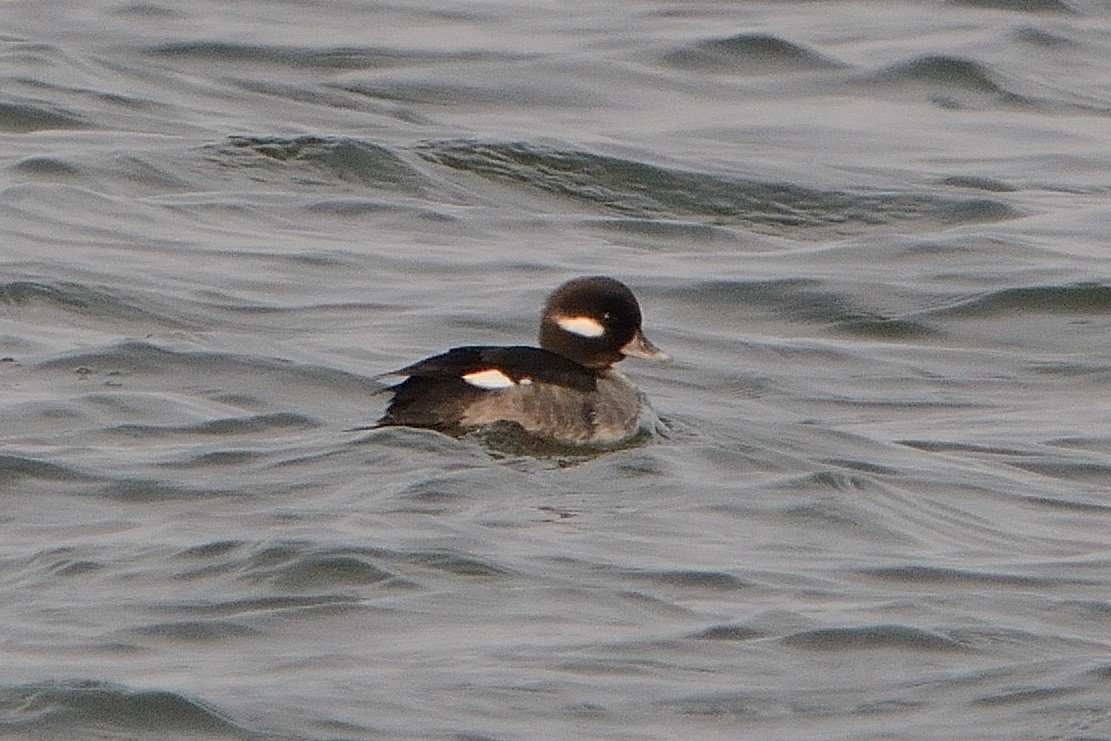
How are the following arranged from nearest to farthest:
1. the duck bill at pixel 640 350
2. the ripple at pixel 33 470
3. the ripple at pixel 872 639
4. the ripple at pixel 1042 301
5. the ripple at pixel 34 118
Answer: the ripple at pixel 872 639 → the ripple at pixel 33 470 → the duck bill at pixel 640 350 → the ripple at pixel 1042 301 → the ripple at pixel 34 118

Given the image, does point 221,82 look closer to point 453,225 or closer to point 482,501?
point 453,225

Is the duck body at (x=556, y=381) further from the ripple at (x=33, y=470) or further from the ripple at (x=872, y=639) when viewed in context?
the ripple at (x=872, y=639)

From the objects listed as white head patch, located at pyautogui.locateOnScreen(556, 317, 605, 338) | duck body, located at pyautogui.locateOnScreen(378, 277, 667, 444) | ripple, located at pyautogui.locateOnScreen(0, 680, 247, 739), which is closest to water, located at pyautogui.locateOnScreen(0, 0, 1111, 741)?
ripple, located at pyautogui.locateOnScreen(0, 680, 247, 739)

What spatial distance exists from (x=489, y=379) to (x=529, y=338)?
97.5 inches

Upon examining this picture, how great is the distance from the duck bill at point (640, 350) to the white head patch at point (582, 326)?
139 mm

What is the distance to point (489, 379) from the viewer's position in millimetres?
9570

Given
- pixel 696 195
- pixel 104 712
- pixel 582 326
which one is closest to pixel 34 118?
pixel 696 195

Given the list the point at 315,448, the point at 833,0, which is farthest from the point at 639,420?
the point at 833,0

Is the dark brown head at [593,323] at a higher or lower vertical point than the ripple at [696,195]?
higher

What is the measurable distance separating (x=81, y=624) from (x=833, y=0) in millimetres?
14464

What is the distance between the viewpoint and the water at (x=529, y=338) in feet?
23.4

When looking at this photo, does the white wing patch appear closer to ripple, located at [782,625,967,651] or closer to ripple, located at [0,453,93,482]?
ripple, located at [0,453,93,482]

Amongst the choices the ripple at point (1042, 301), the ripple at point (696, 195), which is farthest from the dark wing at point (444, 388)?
the ripple at point (696, 195)

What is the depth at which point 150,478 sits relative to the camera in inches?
356
